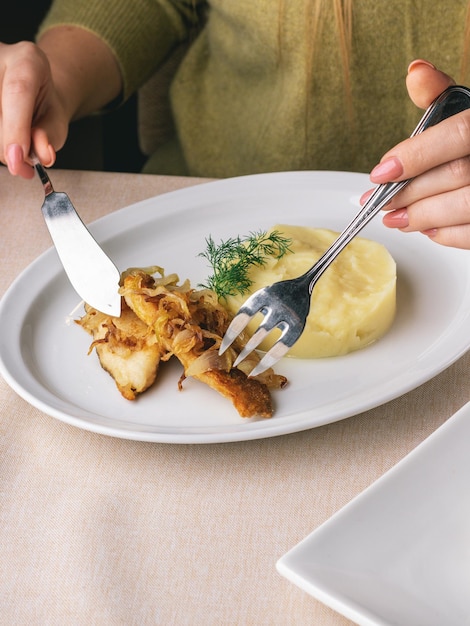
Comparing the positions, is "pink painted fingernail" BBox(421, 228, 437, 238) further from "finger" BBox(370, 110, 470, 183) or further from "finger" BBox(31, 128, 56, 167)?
"finger" BBox(31, 128, 56, 167)

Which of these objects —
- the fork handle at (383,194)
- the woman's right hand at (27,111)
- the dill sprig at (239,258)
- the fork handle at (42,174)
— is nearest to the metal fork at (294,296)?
the fork handle at (383,194)

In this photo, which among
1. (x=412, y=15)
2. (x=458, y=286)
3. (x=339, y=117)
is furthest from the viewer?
(x=339, y=117)

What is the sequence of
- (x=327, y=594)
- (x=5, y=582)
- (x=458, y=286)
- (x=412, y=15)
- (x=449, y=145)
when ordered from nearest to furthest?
(x=327, y=594) < (x=5, y=582) < (x=449, y=145) < (x=458, y=286) < (x=412, y=15)

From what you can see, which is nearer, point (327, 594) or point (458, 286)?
point (327, 594)

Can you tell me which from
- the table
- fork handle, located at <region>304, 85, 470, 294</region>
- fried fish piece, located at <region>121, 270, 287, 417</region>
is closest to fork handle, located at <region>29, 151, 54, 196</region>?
fried fish piece, located at <region>121, 270, 287, 417</region>

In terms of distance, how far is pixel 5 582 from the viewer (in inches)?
35.3

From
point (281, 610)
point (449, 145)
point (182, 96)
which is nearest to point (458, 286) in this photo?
point (449, 145)

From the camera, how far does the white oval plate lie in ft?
3.46

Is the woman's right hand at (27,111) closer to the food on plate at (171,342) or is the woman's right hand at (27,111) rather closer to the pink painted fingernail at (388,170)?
the food on plate at (171,342)

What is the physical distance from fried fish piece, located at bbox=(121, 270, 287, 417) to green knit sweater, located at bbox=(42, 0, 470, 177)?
0.80 m

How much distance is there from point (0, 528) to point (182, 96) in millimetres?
1388

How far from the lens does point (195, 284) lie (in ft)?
4.49

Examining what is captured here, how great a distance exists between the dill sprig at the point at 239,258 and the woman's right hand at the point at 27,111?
0.39 m

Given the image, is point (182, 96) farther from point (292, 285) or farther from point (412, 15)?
point (292, 285)
